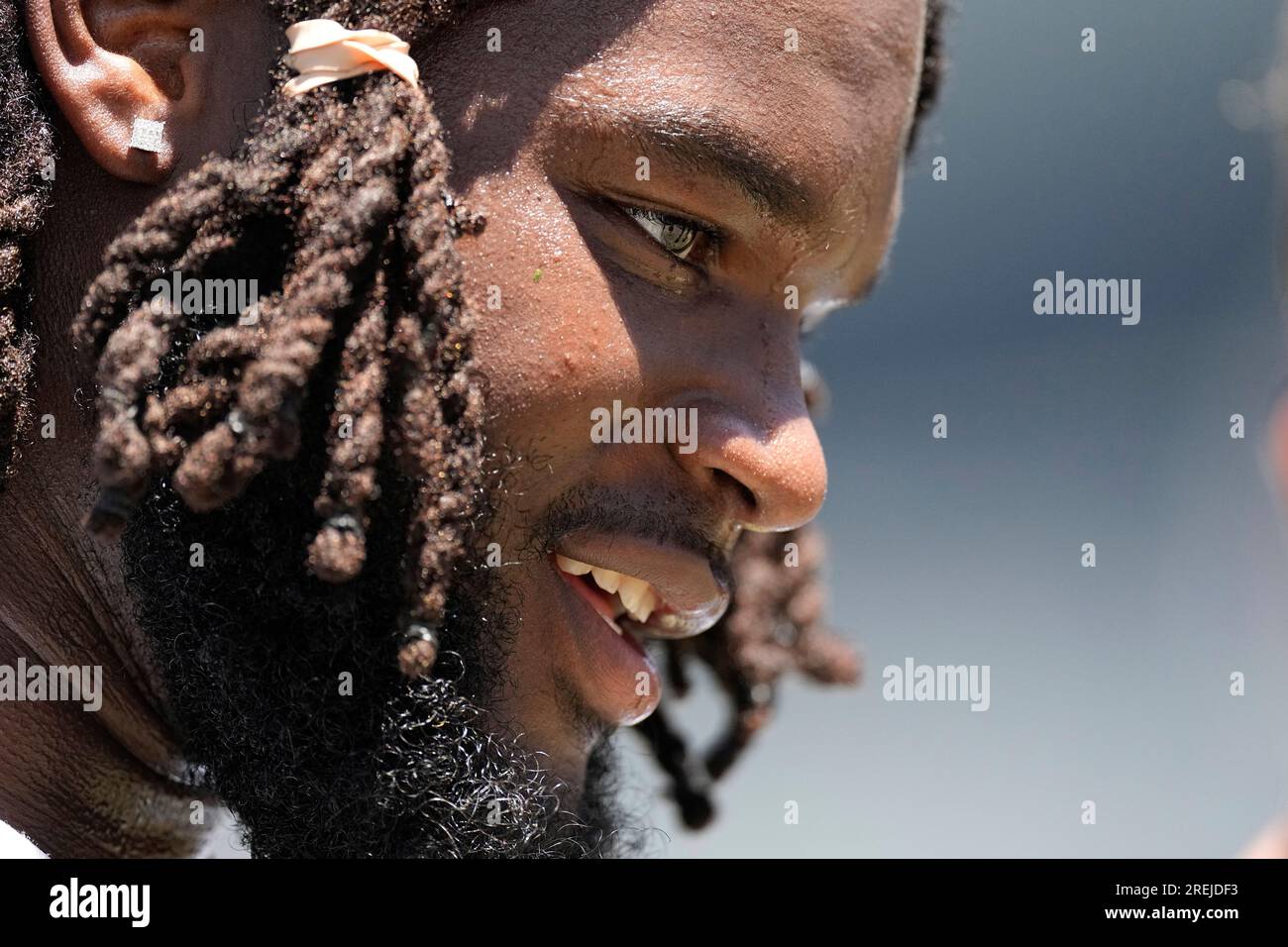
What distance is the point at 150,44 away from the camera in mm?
→ 2252

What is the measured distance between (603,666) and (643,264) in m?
0.72

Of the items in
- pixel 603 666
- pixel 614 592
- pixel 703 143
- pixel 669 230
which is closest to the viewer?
pixel 703 143

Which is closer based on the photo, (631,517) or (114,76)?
(114,76)

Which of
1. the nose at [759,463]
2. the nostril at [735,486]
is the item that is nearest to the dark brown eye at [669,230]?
the nose at [759,463]

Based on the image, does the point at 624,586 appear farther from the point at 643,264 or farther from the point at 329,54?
the point at 329,54

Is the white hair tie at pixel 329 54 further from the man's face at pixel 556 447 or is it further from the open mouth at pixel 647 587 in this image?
the open mouth at pixel 647 587

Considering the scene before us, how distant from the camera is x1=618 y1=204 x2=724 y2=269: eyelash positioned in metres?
2.28

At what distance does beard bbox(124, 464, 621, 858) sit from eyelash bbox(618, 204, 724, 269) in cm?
63

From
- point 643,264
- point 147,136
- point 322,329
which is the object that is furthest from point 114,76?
point 643,264

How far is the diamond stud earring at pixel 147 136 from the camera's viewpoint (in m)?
2.21

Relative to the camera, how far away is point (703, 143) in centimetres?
221

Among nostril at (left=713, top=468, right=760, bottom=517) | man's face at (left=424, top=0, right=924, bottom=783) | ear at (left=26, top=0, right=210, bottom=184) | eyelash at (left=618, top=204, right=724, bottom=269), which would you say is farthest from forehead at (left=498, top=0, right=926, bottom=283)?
ear at (left=26, top=0, right=210, bottom=184)

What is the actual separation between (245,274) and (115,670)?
84cm

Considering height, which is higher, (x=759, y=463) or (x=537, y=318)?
(x=537, y=318)
